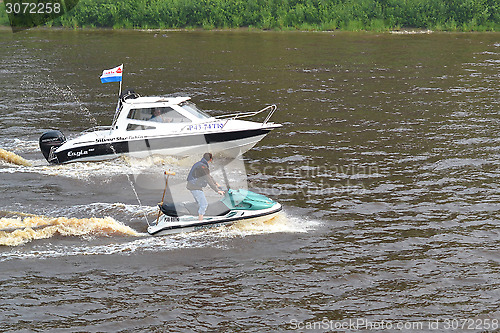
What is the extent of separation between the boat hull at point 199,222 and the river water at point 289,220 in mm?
224

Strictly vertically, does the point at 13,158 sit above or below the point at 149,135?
below

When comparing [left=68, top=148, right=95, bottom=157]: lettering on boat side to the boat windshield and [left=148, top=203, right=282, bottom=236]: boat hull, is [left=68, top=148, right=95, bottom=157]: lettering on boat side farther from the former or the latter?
[left=148, top=203, right=282, bottom=236]: boat hull

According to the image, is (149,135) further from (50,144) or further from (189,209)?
(189,209)

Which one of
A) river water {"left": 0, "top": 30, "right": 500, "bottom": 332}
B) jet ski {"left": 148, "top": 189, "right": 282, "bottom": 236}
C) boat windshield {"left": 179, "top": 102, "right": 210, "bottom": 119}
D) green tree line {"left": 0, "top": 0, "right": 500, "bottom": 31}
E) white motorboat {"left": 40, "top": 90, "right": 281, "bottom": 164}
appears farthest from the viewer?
green tree line {"left": 0, "top": 0, "right": 500, "bottom": 31}

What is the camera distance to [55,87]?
3353cm

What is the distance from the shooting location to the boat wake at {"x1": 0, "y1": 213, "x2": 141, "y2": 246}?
15.4m

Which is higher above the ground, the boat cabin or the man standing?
the boat cabin

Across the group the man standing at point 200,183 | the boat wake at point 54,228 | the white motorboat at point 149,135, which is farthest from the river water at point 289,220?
the man standing at point 200,183

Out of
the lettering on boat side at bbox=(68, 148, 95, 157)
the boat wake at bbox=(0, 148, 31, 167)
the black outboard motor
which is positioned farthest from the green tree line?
the lettering on boat side at bbox=(68, 148, 95, 157)

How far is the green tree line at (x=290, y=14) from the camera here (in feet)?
170

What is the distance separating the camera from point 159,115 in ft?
70.4

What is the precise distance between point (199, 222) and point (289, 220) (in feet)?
8.25

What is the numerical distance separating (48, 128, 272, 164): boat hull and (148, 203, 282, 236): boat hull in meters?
6.03

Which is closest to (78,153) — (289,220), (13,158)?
(13,158)
